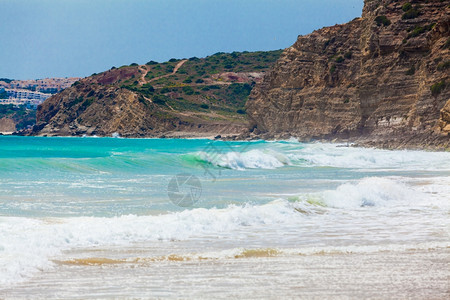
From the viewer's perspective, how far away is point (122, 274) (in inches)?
243

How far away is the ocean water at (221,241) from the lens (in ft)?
18.9

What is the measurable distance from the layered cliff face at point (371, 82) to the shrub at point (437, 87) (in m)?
0.06

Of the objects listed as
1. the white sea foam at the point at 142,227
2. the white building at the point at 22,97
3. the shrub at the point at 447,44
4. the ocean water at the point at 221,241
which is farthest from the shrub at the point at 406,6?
the white building at the point at 22,97

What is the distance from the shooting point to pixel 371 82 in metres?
44.3

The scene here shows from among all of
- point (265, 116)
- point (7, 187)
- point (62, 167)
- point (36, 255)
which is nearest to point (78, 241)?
point (36, 255)

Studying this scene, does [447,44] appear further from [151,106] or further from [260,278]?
[151,106]

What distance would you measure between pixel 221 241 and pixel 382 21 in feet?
134

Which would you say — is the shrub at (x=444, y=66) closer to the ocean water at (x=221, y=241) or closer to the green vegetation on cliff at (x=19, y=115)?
the ocean water at (x=221, y=241)

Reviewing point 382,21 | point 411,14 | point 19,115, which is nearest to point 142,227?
point 411,14

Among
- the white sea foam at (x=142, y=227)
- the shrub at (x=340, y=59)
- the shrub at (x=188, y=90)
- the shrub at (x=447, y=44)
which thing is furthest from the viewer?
the shrub at (x=188, y=90)

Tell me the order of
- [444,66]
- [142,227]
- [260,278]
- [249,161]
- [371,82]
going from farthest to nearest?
1. [371,82]
2. [444,66]
3. [249,161]
4. [142,227]
5. [260,278]

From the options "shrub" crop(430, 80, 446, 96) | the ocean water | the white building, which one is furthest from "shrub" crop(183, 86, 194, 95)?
the ocean water

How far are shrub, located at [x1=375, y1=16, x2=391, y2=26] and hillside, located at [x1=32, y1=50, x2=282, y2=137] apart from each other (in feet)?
124

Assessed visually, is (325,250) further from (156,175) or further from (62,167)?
(62,167)
